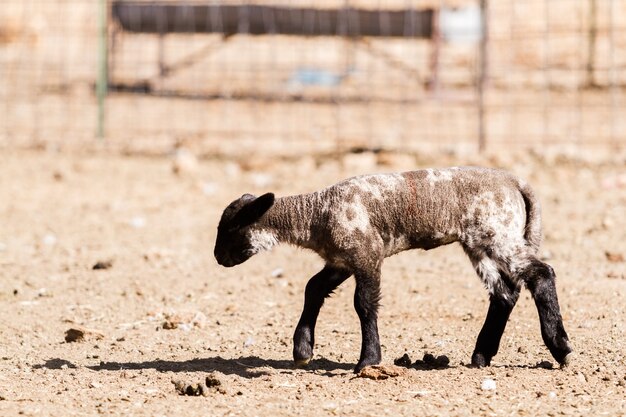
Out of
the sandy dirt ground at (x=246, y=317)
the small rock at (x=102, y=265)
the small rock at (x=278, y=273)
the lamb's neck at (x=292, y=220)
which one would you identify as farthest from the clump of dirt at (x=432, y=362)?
the small rock at (x=102, y=265)

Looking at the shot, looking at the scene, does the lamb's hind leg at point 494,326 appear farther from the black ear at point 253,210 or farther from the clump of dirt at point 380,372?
the black ear at point 253,210

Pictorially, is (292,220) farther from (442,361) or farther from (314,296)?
(442,361)

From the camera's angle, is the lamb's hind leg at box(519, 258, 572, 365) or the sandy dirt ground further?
the lamb's hind leg at box(519, 258, 572, 365)

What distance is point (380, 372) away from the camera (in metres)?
6.32

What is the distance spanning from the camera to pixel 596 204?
1288 centimetres

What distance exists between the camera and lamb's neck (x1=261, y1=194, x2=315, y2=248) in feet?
22.0

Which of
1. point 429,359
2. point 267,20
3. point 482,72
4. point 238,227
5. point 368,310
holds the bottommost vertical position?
point 429,359

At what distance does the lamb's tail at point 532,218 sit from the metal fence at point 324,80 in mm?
9026

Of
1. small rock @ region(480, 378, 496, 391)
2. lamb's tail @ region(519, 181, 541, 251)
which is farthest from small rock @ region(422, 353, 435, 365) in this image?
lamb's tail @ region(519, 181, 541, 251)

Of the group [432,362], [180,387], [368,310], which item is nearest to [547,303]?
[432,362]

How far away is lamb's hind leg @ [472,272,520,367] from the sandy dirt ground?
14 centimetres

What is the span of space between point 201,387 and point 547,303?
2.09 metres

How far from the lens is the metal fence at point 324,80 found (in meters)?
17.4

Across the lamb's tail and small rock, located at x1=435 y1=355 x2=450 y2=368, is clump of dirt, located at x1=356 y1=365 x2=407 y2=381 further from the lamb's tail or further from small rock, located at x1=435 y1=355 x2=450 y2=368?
the lamb's tail
